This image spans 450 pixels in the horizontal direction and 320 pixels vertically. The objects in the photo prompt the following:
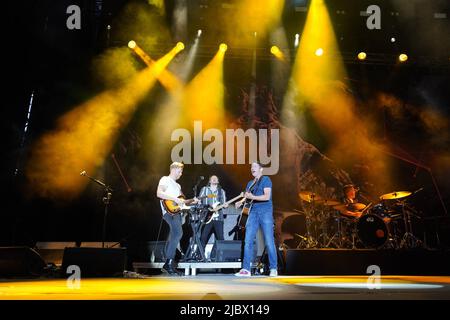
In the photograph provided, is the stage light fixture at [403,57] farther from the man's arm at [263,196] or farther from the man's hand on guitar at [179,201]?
the man's hand on guitar at [179,201]

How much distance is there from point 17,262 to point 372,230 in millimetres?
6424

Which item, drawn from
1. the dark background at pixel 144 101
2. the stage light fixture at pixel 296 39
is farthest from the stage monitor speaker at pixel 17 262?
the stage light fixture at pixel 296 39

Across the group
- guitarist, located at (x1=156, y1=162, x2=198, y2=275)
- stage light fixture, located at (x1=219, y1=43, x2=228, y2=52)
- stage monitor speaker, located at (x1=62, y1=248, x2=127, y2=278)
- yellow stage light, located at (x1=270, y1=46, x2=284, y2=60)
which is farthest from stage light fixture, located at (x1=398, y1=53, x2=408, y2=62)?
stage monitor speaker, located at (x1=62, y1=248, x2=127, y2=278)

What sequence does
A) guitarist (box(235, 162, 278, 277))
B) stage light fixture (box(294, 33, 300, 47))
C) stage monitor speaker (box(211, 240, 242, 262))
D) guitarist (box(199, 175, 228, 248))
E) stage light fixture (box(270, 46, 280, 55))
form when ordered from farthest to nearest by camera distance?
1. stage light fixture (box(294, 33, 300, 47))
2. stage light fixture (box(270, 46, 280, 55))
3. guitarist (box(199, 175, 228, 248))
4. stage monitor speaker (box(211, 240, 242, 262))
5. guitarist (box(235, 162, 278, 277))

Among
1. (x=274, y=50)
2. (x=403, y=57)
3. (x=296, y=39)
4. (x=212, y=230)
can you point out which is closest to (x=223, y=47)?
(x=274, y=50)

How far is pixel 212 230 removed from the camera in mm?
10023

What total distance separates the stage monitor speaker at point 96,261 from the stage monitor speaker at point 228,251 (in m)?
2.05

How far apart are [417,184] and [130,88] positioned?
7506mm

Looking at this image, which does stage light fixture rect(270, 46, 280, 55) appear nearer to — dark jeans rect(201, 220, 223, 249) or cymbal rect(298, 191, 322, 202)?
cymbal rect(298, 191, 322, 202)

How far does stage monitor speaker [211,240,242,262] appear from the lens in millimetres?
9328

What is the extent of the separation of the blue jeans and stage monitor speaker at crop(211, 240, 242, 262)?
1.19 m

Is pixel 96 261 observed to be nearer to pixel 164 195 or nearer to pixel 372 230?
pixel 164 195

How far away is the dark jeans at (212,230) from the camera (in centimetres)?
995
